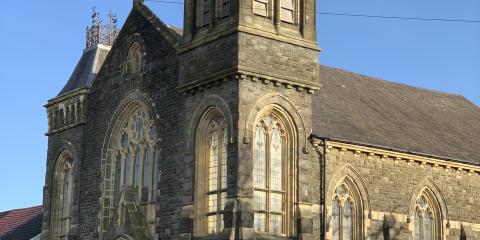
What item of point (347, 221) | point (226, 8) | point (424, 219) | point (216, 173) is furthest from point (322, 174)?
point (226, 8)

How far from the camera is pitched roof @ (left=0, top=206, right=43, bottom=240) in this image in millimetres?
42406

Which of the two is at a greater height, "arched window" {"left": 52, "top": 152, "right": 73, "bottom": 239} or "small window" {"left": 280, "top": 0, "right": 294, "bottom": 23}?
"small window" {"left": 280, "top": 0, "right": 294, "bottom": 23}

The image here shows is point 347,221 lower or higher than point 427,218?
lower

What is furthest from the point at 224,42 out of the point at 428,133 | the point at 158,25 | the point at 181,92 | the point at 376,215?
the point at 428,133

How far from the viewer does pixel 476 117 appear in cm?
3931

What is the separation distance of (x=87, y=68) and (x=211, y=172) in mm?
11018

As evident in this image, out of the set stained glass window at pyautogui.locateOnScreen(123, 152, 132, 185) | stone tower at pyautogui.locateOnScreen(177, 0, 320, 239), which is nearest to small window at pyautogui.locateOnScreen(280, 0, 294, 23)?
stone tower at pyautogui.locateOnScreen(177, 0, 320, 239)

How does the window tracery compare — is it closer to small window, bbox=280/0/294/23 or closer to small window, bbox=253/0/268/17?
small window, bbox=280/0/294/23

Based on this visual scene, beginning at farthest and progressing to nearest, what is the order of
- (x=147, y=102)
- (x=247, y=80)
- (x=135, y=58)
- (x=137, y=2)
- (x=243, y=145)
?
1. (x=137, y=2)
2. (x=135, y=58)
3. (x=147, y=102)
4. (x=247, y=80)
5. (x=243, y=145)

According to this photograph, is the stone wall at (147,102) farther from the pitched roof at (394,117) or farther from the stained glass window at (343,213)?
the stained glass window at (343,213)

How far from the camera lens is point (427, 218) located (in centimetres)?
3225

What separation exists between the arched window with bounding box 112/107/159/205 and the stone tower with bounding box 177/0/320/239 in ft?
9.19

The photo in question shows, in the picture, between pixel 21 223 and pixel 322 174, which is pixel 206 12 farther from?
pixel 21 223

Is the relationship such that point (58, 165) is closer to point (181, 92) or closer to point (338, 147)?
point (181, 92)
